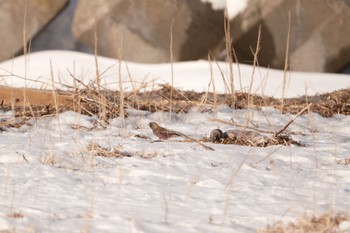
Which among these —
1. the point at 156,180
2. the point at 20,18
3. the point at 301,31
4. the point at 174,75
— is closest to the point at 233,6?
the point at 301,31

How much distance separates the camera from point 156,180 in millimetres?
2451

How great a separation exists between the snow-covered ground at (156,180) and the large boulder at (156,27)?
3.51 metres

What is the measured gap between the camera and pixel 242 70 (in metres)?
6.85

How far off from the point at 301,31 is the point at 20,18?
263 centimetres

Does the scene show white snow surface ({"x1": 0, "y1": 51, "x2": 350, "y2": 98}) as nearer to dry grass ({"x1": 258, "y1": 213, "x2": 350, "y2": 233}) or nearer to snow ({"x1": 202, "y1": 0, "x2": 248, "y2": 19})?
snow ({"x1": 202, "y1": 0, "x2": 248, "y2": 19})

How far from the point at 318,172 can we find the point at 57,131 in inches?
49.2

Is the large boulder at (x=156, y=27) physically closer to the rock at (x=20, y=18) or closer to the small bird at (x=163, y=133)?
the rock at (x=20, y=18)

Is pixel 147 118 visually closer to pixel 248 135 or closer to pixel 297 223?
pixel 248 135

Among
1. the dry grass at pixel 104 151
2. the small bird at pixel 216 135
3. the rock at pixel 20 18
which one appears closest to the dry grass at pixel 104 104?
the small bird at pixel 216 135

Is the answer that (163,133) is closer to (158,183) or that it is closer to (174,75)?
(158,183)

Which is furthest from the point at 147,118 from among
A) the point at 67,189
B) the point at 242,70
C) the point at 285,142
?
the point at 242,70

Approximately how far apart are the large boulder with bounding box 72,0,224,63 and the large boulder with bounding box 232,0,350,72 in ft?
0.88

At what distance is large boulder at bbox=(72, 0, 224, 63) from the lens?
709cm

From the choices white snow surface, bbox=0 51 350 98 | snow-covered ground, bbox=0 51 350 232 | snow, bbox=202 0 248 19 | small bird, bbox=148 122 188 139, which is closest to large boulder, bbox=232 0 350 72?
snow, bbox=202 0 248 19
